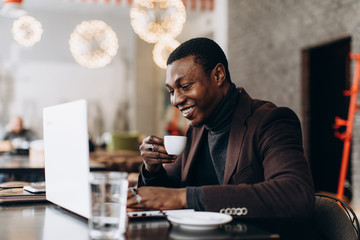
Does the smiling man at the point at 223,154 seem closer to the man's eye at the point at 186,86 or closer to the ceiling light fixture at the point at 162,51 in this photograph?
the man's eye at the point at 186,86

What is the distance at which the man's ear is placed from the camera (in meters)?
1.62

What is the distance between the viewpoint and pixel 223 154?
1652 millimetres

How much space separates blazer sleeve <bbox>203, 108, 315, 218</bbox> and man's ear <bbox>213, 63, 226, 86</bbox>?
291 mm

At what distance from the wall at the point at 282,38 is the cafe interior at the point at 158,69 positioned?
0.01 m

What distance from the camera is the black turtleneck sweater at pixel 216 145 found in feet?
5.30

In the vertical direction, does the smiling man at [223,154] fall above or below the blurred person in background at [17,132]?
above

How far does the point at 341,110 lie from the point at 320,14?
4.12 ft

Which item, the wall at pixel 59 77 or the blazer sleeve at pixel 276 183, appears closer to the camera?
the blazer sleeve at pixel 276 183

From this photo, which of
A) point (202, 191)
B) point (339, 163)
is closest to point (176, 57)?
point (202, 191)

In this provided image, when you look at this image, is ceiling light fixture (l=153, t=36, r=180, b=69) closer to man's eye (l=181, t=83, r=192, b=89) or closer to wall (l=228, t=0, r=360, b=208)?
wall (l=228, t=0, r=360, b=208)

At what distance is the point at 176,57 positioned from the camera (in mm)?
1560

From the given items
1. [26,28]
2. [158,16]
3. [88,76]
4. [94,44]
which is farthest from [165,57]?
[88,76]

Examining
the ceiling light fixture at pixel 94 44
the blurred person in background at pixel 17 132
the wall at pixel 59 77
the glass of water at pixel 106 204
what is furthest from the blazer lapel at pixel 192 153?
the wall at pixel 59 77

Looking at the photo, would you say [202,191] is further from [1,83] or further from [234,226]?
[1,83]
